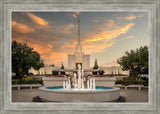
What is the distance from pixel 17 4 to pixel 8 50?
1315 mm

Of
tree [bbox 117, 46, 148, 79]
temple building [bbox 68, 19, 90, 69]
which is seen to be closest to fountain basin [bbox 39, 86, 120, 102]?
tree [bbox 117, 46, 148, 79]

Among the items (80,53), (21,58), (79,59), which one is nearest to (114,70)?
(79,59)

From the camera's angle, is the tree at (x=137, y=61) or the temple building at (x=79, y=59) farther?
the temple building at (x=79, y=59)

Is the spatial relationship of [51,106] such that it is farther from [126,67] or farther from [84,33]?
[84,33]

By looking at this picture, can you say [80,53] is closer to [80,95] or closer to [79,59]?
[79,59]

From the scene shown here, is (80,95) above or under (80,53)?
under

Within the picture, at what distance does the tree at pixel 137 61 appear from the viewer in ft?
43.9

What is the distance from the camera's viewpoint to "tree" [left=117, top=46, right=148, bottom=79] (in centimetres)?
1339

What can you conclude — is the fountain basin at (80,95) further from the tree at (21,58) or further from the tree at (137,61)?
the tree at (21,58)

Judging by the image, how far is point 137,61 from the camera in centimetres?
1373

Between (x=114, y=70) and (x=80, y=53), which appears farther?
(x=114, y=70)

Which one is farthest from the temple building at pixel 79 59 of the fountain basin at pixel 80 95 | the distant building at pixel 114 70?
the fountain basin at pixel 80 95

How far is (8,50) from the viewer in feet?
14.7

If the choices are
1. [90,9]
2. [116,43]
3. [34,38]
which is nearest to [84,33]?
[116,43]
